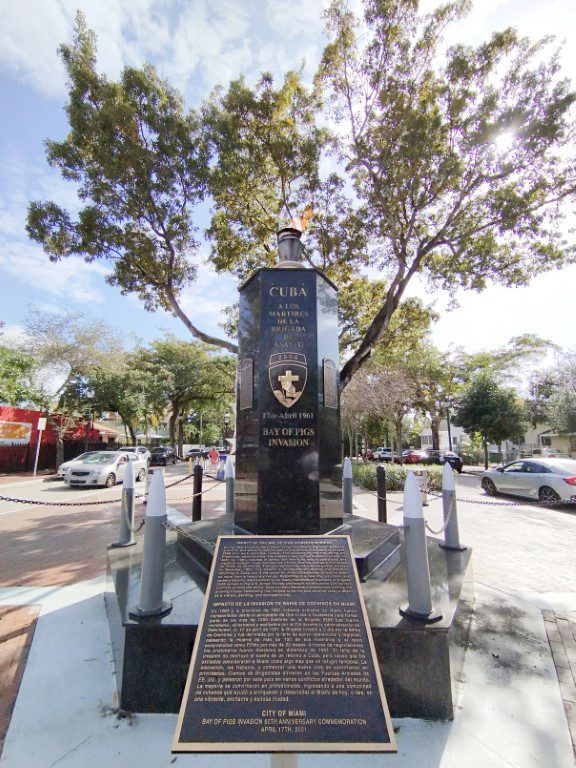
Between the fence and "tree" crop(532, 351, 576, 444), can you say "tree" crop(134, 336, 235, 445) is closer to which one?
the fence

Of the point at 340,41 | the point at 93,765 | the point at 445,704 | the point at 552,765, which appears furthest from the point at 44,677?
the point at 340,41

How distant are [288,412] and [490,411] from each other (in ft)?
81.1

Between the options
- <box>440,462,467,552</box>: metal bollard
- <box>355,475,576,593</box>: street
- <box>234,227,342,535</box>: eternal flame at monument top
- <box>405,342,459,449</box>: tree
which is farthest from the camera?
<box>405,342,459,449</box>: tree

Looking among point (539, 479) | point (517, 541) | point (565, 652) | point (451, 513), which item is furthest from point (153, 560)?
point (539, 479)

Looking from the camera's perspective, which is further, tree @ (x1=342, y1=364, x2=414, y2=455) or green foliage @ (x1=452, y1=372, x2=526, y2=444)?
green foliage @ (x1=452, y1=372, x2=526, y2=444)

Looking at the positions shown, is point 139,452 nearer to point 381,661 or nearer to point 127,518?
point 127,518

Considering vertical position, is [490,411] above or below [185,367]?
below

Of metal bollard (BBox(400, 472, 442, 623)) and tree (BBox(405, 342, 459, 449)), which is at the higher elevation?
tree (BBox(405, 342, 459, 449))

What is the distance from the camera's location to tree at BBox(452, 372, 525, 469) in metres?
24.7

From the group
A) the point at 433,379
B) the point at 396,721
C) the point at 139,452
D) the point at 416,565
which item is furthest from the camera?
the point at 433,379

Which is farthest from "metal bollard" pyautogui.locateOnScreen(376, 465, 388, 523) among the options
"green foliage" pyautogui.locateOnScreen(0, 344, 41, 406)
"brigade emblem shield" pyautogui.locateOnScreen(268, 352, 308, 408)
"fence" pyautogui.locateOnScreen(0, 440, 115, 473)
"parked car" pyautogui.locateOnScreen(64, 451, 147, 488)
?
"green foliage" pyautogui.locateOnScreen(0, 344, 41, 406)

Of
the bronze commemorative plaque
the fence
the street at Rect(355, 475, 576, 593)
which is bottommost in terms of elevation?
the street at Rect(355, 475, 576, 593)

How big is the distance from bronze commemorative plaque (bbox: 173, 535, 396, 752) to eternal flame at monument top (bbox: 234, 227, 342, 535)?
118 centimetres

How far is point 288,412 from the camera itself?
3.93 m
